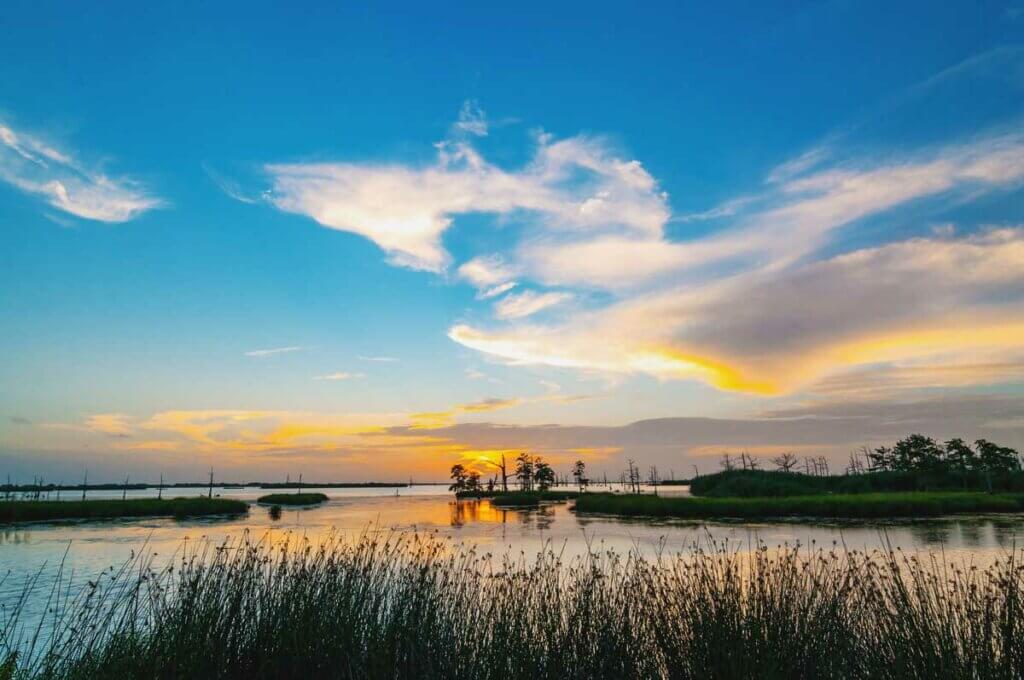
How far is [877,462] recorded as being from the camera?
10294cm

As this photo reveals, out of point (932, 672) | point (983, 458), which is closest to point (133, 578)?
point (932, 672)

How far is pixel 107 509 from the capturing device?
145ft

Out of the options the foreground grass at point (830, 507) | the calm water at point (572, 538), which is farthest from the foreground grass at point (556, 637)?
the foreground grass at point (830, 507)

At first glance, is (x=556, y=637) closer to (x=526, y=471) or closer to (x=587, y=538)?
(x=587, y=538)

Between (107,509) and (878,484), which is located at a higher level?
(107,509)

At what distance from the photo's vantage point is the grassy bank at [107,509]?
129 feet

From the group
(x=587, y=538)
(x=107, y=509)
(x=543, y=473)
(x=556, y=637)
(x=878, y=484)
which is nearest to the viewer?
(x=556, y=637)

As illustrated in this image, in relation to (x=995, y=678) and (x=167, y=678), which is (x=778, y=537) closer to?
(x=995, y=678)

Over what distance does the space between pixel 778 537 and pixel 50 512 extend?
4632cm

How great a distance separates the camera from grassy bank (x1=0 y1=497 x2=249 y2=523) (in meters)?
39.5

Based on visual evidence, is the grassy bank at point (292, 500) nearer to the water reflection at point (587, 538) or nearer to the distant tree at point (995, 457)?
the water reflection at point (587, 538)

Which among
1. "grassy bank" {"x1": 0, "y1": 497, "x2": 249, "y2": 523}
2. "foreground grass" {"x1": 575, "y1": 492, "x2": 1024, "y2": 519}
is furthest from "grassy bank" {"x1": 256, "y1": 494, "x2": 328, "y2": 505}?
"foreground grass" {"x1": 575, "y1": 492, "x2": 1024, "y2": 519}

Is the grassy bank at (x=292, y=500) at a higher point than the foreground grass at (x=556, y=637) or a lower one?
lower

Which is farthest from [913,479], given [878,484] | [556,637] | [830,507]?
[556,637]
